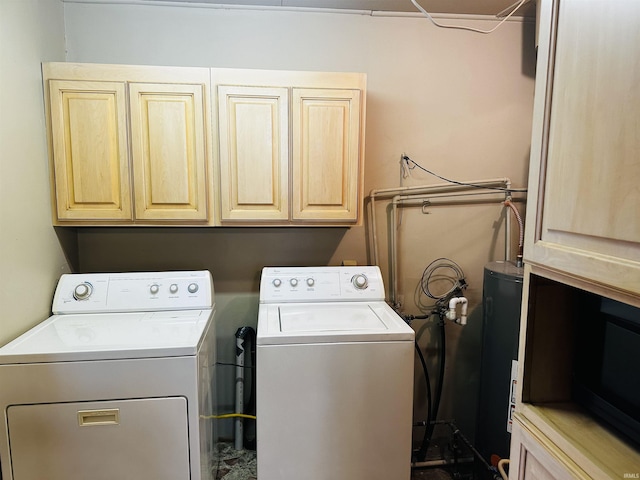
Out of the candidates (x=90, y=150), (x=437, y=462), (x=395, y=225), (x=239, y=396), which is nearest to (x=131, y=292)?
(x=90, y=150)

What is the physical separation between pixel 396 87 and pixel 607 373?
1.69 m

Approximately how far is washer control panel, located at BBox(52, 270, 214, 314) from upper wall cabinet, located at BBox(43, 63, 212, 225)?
0.89ft

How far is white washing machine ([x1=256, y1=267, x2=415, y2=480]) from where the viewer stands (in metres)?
1.48

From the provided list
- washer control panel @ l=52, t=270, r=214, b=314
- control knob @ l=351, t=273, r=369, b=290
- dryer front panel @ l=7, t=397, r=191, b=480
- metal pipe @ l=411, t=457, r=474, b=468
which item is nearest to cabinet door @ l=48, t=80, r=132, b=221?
washer control panel @ l=52, t=270, r=214, b=314

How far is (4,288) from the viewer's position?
55.7 inches

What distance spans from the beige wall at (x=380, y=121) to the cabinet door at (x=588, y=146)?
1272 millimetres

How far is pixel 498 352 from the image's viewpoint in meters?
1.85

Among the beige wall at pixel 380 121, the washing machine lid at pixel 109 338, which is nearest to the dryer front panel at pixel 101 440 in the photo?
the washing machine lid at pixel 109 338

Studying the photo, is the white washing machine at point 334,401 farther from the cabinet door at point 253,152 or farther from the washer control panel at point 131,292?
the cabinet door at point 253,152

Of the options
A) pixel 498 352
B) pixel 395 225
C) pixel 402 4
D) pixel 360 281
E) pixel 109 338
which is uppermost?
pixel 402 4

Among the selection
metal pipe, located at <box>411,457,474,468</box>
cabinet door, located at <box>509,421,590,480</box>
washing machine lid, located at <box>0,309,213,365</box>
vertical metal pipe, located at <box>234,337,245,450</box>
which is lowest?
metal pipe, located at <box>411,457,474,468</box>

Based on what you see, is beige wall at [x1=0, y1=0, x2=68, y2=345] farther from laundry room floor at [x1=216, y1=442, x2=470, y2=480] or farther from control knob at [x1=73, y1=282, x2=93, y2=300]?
laundry room floor at [x1=216, y1=442, x2=470, y2=480]

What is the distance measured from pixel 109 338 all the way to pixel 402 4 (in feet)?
6.93

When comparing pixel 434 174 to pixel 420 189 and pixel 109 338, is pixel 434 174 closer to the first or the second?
pixel 420 189
